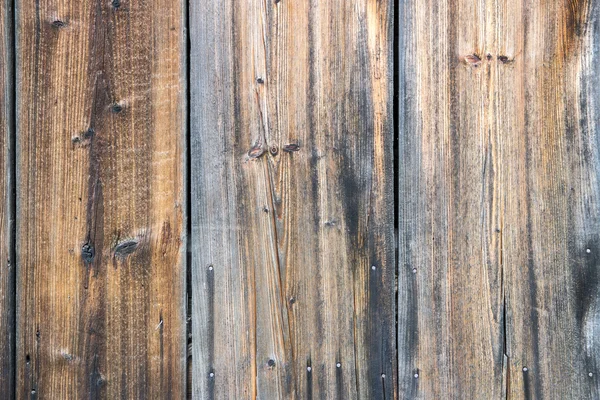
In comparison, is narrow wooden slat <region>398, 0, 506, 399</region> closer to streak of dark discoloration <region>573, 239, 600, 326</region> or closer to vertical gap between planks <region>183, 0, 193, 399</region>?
streak of dark discoloration <region>573, 239, 600, 326</region>

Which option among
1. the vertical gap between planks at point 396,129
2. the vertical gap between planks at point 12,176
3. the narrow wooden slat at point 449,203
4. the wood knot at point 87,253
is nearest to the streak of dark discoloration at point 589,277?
the narrow wooden slat at point 449,203

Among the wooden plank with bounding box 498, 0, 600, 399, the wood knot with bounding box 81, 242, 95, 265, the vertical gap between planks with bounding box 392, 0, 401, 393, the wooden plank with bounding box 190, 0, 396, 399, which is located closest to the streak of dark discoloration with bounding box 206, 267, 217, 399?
the wooden plank with bounding box 190, 0, 396, 399

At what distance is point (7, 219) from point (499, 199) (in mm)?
1060

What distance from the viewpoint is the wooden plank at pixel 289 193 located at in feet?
3.73

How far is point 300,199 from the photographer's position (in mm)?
1141

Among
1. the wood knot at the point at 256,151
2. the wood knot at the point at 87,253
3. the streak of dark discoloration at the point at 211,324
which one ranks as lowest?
the streak of dark discoloration at the point at 211,324

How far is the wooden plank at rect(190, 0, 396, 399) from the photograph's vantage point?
3.73 ft

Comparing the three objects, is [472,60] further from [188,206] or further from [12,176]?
Result: [12,176]

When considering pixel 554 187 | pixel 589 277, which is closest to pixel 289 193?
pixel 554 187

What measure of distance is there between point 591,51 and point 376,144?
1.67 ft

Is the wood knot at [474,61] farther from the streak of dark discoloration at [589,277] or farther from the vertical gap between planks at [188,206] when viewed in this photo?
the vertical gap between planks at [188,206]

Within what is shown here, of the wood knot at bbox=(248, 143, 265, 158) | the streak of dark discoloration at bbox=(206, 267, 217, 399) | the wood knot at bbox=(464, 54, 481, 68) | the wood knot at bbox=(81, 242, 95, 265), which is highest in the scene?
the wood knot at bbox=(464, 54, 481, 68)

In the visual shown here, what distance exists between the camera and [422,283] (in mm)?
1157

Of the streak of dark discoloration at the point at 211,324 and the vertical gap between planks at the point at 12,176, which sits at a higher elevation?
the vertical gap between planks at the point at 12,176
